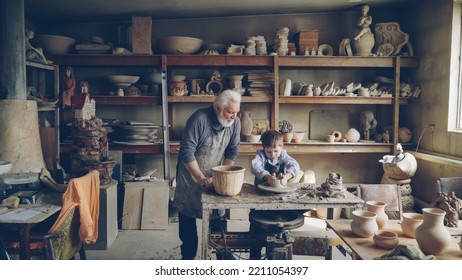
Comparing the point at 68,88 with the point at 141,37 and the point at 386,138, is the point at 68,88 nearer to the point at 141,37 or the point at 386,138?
the point at 141,37

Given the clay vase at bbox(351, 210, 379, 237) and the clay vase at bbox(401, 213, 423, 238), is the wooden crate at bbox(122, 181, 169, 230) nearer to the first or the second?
the clay vase at bbox(351, 210, 379, 237)

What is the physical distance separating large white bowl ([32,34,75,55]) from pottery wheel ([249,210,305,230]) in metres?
3.48

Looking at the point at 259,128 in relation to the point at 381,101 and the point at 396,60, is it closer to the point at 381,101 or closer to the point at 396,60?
the point at 381,101

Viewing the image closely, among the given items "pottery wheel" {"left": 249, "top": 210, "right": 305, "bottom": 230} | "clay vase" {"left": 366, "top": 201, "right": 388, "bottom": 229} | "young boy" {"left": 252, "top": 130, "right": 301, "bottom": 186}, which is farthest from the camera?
"young boy" {"left": 252, "top": 130, "right": 301, "bottom": 186}

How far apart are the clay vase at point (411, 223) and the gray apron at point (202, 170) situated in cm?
148

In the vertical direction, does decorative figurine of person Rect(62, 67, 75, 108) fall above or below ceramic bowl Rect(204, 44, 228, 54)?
below

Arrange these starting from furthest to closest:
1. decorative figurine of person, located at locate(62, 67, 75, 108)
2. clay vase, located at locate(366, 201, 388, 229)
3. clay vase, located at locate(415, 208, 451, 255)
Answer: decorative figurine of person, located at locate(62, 67, 75, 108) → clay vase, located at locate(366, 201, 388, 229) → clay vase, located at locate(415, 208, 451, 255)

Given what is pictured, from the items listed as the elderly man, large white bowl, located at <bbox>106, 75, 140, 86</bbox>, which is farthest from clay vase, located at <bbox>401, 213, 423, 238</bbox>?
large white bowl, located at <bbox>106, 75, 140, 86</bbox>

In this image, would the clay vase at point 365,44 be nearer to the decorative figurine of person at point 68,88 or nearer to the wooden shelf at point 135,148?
the wooden shelf at point 135,148

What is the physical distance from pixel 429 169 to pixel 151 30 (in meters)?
3.86

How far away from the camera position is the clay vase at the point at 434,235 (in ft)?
6.35

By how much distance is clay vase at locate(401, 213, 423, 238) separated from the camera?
2.17m

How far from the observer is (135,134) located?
481 cm

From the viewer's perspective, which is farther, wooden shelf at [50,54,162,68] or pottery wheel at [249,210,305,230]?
wooden shelf at [50,54,162,68]
